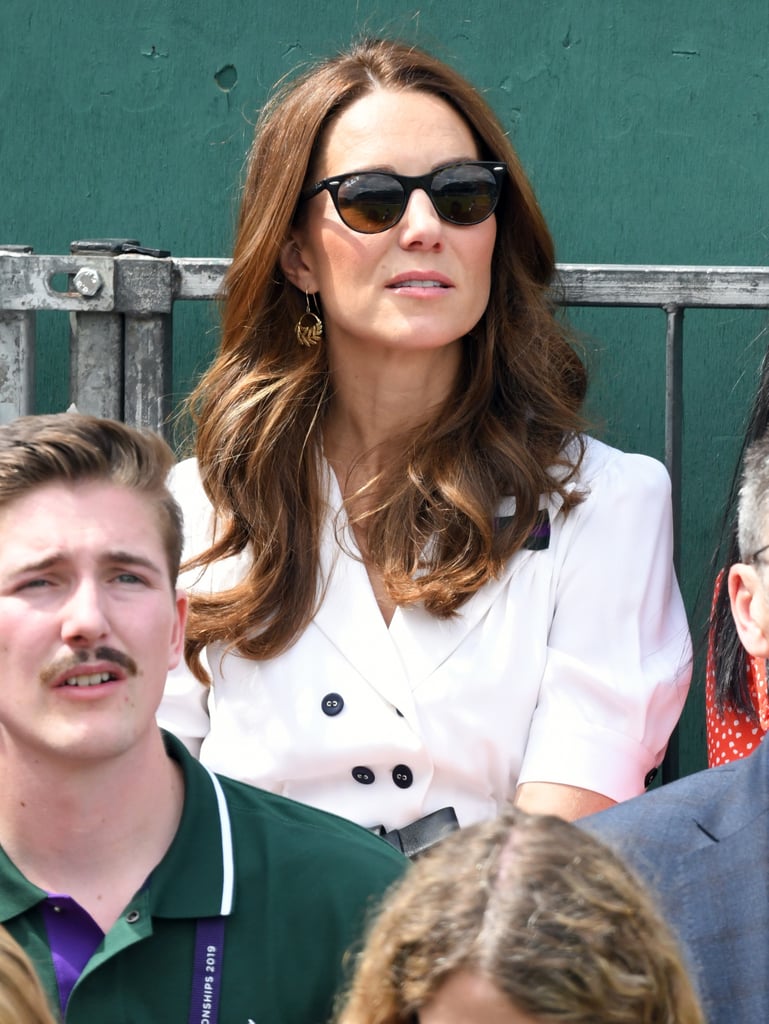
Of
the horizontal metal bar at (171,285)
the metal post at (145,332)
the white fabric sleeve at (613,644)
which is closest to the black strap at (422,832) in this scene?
the white fabric sleeve at (613,644)

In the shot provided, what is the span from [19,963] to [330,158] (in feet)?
5.82

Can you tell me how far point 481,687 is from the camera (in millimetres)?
2713

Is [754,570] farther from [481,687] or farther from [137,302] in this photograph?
[137,302]

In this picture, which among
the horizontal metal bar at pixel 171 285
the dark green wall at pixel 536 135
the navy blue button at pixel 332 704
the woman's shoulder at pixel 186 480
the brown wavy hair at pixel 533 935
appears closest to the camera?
the brown wavy hair at pixel 533 935

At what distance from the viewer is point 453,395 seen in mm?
3014

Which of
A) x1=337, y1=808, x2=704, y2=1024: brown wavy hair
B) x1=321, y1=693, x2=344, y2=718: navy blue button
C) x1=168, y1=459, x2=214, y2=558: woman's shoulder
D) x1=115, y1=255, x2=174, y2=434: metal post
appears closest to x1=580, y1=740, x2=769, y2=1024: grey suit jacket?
x1=337, y1=808, x2=704, y2=1024: brown wavy hair

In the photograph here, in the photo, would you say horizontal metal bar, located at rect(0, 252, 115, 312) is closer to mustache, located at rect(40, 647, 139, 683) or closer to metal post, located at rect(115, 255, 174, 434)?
metal post, located at rect(115, 255, 174, 434)

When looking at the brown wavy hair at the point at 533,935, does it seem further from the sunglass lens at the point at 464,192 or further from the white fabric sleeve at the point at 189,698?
the sunglass lens at the point at 464,192

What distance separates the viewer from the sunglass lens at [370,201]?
2.86 m

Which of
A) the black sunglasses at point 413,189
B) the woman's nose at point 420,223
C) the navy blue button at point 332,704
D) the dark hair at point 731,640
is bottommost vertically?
the navy blue button at point 332,704

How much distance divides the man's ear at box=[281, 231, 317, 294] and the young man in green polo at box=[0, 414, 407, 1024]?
1072mm

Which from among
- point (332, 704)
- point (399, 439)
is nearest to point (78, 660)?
point (332, 704)

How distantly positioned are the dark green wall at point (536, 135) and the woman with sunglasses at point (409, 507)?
603 mm

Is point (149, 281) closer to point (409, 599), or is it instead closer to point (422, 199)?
point (422, 199)
